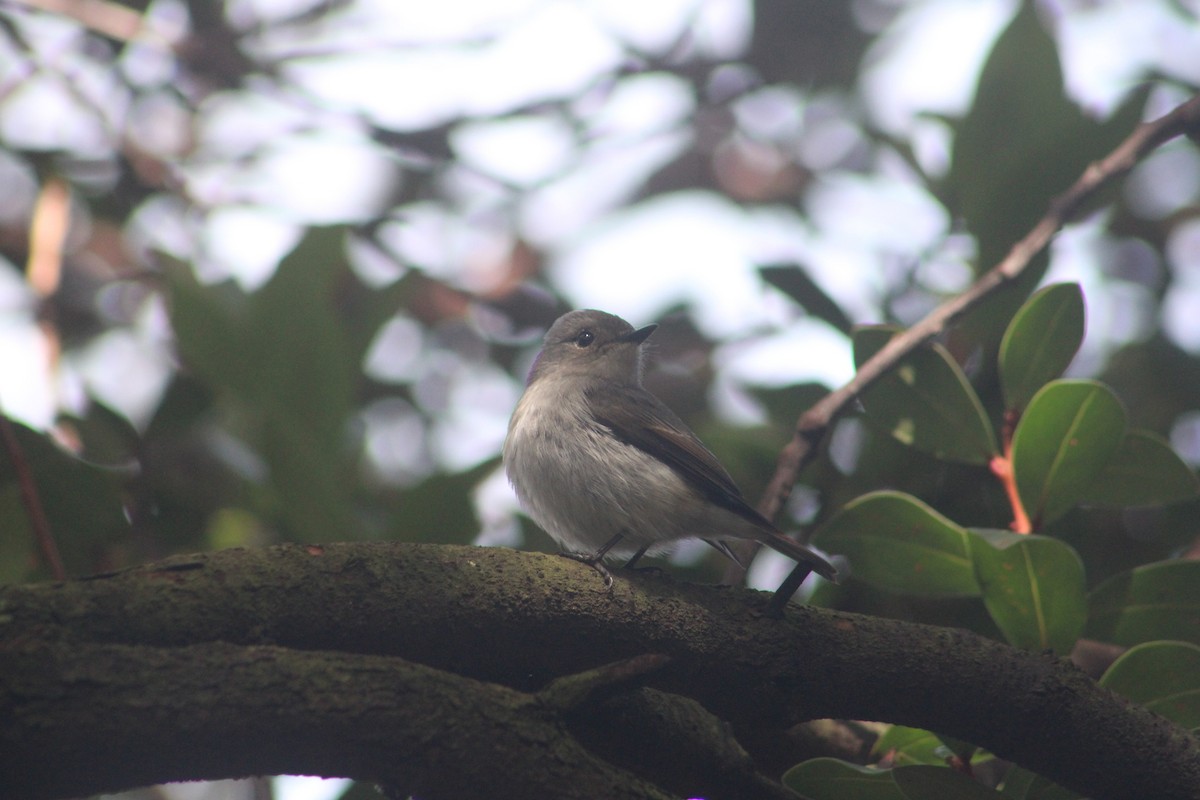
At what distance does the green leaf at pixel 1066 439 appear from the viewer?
2.52 metres

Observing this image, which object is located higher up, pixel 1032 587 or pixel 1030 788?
pixel 1032 587

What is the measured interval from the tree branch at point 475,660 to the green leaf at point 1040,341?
3.34 ft

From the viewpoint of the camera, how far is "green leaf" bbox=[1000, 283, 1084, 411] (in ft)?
8.92

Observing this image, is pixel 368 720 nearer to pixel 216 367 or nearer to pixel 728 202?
pixel 216 367

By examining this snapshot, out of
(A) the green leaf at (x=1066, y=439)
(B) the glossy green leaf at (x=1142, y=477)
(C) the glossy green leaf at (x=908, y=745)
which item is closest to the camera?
(C) the glossy green leaf at (x=908, y=745)

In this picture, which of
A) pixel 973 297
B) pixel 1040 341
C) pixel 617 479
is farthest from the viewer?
pixel 617 479

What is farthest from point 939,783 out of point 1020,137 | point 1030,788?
point 1020,137

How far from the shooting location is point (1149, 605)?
8.24ft

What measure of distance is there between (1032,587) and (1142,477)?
601 mm

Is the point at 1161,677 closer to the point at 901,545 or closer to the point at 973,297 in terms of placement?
the point at 901,545

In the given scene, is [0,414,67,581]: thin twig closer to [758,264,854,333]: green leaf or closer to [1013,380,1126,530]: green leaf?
[758,264,854,333]: green leaf

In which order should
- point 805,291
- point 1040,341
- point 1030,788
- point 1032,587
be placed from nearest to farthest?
1. point 1030,788
2. point 1032,587
3. point 1040,341
4. point 805,291

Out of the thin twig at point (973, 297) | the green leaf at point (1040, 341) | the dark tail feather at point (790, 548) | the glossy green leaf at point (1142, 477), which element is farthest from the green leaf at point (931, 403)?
the dark tail feather at point (790, 548)

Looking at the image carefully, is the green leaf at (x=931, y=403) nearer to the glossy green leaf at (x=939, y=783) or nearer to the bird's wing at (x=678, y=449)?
the bird's wing at (x=678, y=449)
